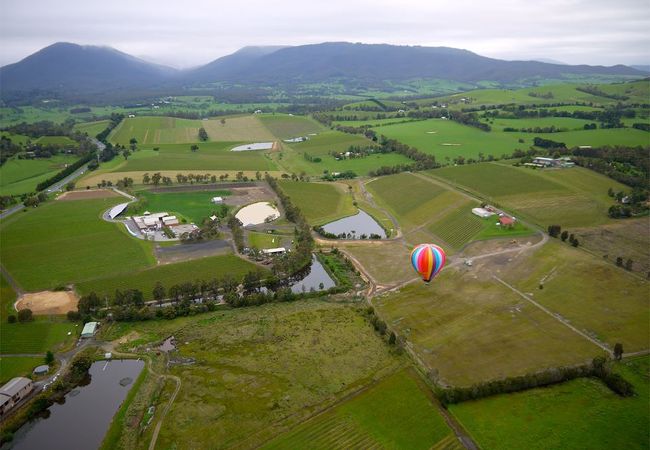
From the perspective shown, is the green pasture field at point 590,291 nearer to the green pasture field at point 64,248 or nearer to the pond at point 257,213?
the pond at point 257,213

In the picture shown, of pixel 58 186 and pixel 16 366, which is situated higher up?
pixel 58 186

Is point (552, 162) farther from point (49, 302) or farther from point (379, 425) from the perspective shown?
point (49, 302)

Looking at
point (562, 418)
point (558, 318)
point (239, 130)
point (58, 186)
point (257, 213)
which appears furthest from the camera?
point (239, 130)

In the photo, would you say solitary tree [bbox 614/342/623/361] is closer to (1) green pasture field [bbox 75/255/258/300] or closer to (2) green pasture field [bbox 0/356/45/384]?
(1) green pasture field [bbox 75/255/258/300]

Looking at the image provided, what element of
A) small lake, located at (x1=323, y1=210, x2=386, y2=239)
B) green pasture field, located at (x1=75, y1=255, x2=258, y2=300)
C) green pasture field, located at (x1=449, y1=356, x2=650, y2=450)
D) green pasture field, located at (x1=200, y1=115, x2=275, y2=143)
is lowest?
A: small lake, located at (x1=323, y1=210, x2=386, y2=239)

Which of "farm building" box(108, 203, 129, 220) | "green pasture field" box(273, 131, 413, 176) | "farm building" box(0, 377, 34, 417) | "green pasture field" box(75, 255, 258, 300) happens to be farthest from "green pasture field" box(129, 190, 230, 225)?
"farm building" box(0, 377, 34, 417)

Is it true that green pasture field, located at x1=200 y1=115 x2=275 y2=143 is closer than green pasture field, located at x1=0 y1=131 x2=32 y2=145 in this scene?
No

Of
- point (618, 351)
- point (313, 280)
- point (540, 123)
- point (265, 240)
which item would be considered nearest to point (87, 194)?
point (265, 240)
